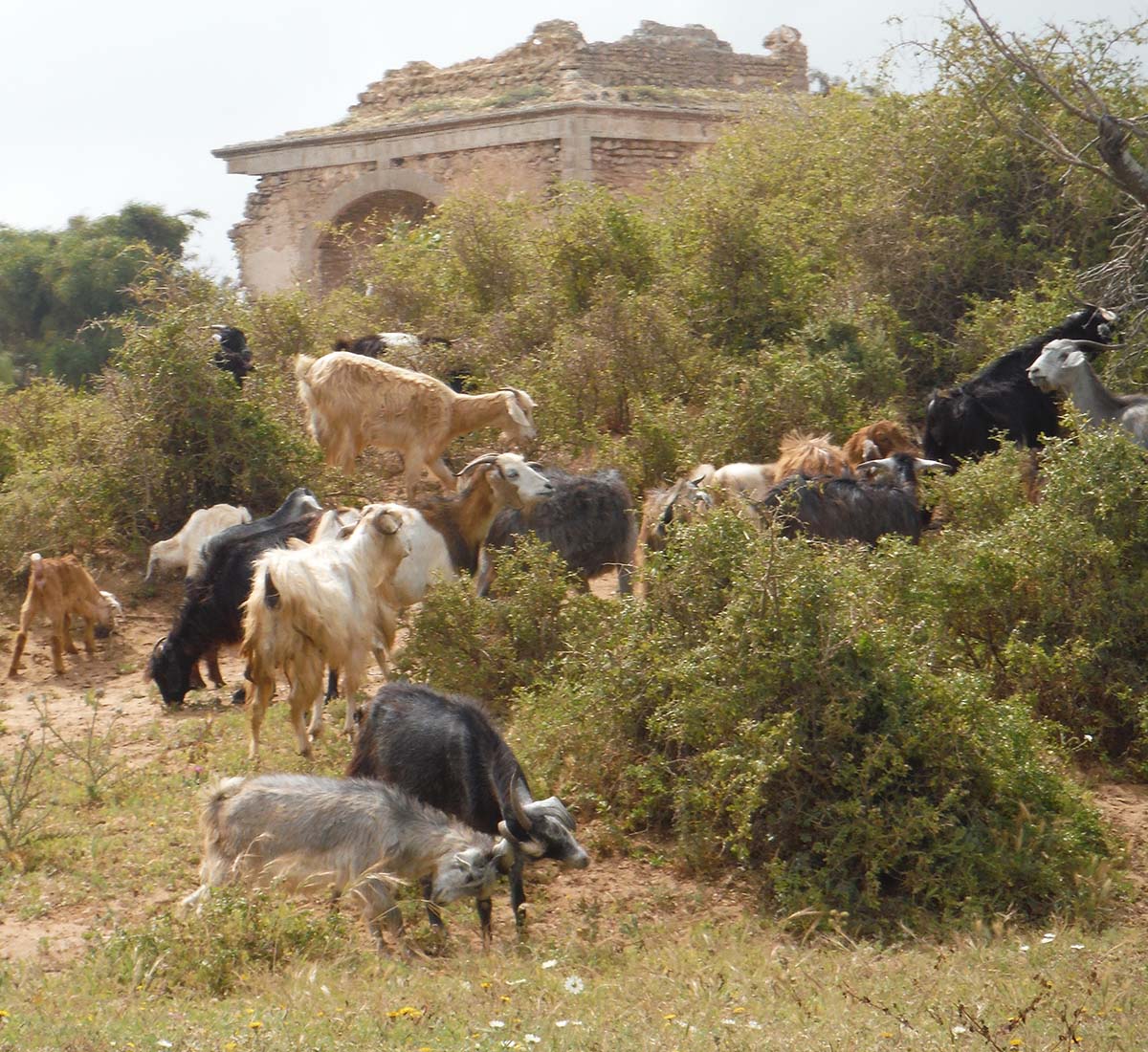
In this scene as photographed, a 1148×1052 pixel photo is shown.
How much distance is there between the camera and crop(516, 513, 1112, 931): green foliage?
591 cm

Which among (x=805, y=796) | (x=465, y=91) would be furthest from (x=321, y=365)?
(x=465, y=91)

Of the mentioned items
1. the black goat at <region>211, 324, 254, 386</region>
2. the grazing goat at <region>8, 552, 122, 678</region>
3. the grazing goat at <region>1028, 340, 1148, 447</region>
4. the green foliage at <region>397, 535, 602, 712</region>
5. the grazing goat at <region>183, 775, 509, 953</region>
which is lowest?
the grazing goat at <region>183, 775, 509, 953</region>

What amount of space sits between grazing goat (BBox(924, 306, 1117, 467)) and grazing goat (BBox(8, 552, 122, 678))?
5979 mm

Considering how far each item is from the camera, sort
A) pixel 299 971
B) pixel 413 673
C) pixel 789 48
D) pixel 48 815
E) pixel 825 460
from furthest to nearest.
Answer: pixel 789 48 → pixel 825 460 → pixel 413 673 → pixel 48 815 → pixel 299 971

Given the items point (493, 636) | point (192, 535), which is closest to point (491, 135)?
point (192, 535)

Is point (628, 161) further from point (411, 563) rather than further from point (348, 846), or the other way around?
point (348, 846)

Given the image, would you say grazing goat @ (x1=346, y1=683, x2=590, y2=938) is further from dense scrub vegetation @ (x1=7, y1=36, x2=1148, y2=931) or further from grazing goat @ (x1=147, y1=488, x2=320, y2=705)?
grazing goat @ (x1=147, y1=488, x2=320, y2=705)

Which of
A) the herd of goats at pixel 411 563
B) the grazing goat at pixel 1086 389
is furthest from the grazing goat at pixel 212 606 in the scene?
the grazing goat at pixel 1086 389

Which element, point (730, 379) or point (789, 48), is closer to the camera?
point (730, 379)

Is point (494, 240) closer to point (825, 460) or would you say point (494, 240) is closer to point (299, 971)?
point (825, 460)

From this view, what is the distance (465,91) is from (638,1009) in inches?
788

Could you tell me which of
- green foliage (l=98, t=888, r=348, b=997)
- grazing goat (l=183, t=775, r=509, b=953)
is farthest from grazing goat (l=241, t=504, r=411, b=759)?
green foliage (l=98, t=888, r=348, b=997)

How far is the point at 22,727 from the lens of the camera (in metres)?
8.71

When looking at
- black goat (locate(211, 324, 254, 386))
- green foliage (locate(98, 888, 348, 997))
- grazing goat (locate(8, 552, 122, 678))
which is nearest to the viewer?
green foliage (locate(98, 888, 348, 997))
